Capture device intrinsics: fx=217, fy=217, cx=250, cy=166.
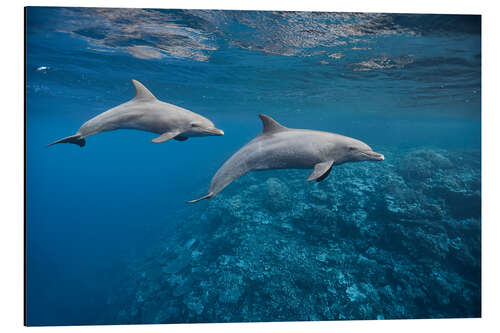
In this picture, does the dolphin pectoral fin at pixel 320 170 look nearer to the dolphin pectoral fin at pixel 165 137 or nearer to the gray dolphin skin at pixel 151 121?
the gray dolphin skin at pixel 151 121

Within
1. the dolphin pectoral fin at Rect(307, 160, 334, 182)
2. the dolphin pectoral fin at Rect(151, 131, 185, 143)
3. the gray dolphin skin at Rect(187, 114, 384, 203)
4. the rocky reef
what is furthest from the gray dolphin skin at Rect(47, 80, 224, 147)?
the rocky reef

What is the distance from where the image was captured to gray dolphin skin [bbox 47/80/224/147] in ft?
12.8

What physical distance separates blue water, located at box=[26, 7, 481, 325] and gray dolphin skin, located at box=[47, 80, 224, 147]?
3.77ft

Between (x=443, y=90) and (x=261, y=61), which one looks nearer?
(x=261, y=61)

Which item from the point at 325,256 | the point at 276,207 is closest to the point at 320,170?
the point at 325,256

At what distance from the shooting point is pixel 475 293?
4660 mm

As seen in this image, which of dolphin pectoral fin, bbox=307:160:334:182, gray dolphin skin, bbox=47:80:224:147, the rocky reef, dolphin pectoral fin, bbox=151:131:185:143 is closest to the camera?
dolphin pectoral fin, bbox=307:160:334:182

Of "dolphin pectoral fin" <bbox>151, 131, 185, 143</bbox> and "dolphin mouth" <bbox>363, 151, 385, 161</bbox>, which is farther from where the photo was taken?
"dolphin mouth" <bbox>363, 151, 385, 161</bbox>

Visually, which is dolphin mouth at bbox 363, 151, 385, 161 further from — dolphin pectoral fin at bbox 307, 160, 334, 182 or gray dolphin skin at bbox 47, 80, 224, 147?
gray dolphin skin at bbox 47, 80, 224, 147

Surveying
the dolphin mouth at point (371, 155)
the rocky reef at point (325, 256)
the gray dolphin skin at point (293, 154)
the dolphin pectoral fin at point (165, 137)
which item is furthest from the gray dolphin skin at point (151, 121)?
the rocky reef at point (325, 256)

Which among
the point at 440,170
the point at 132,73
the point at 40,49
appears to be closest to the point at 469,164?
the point at 440,170

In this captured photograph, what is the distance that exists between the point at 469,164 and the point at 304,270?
16.4 meters
